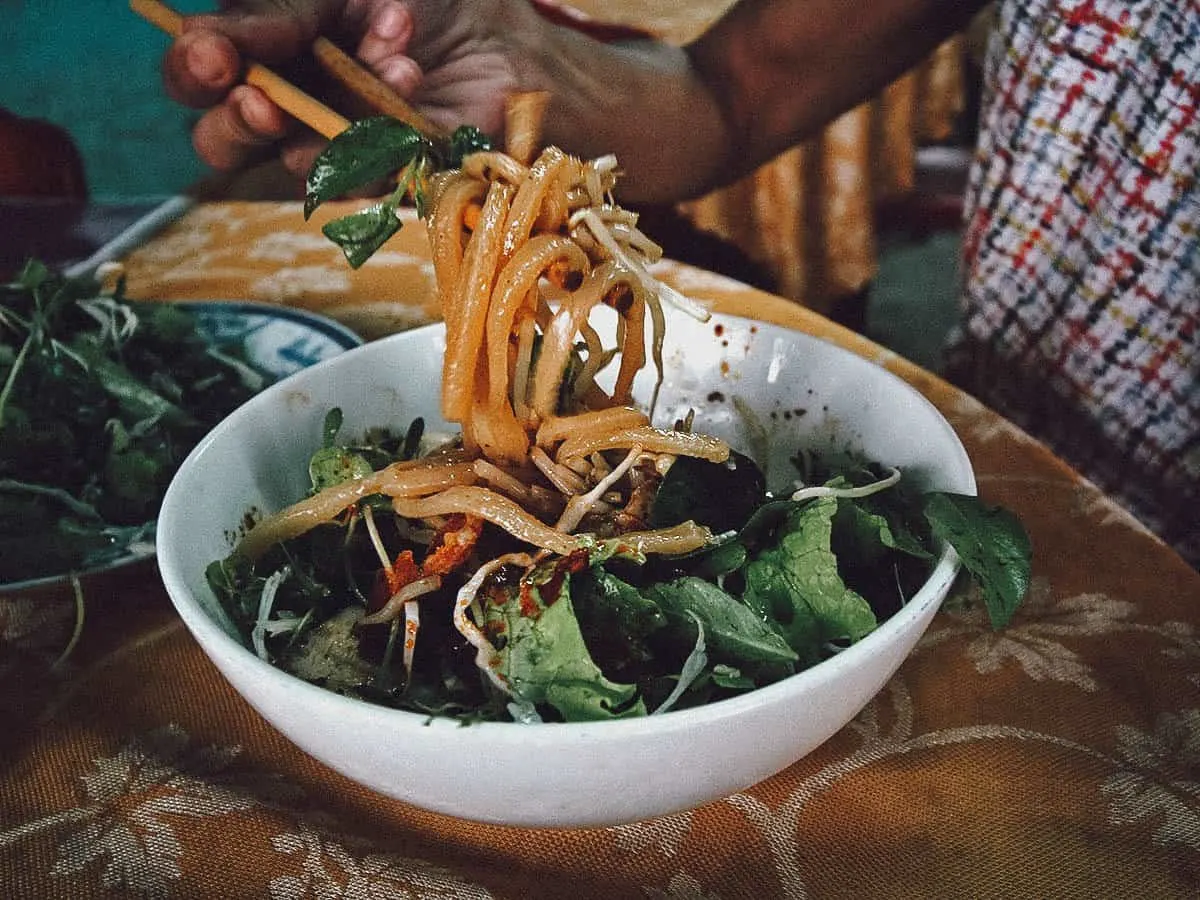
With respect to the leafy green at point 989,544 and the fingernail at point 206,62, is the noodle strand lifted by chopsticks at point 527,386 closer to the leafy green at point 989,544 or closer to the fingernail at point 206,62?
the leafy green at point 989,544

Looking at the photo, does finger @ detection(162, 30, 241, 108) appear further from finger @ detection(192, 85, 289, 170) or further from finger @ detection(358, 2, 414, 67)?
finger @ detection(358, 2, 414, 67)

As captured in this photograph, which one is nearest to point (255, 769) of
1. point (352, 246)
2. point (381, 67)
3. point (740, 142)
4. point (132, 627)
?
point (132, 627)

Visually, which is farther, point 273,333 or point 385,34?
point 385,34

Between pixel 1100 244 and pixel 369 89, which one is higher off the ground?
pixel 369 89

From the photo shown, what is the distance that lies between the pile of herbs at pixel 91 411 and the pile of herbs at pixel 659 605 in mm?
167

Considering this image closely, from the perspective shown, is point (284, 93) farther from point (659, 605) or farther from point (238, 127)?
point (659, 605)

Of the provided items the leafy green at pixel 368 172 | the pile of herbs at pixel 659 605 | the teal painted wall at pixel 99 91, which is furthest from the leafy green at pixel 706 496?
the teal painted wall at pixel 99 91

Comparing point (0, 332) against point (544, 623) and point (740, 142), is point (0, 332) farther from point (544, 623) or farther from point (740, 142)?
point (740, 142)

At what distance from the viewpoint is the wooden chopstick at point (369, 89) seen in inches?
22.1

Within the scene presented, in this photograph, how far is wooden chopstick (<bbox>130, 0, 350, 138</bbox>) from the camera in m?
0.55

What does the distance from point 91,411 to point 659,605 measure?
1.87ft

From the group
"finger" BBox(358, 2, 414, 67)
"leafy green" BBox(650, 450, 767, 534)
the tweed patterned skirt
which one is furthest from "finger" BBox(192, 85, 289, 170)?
the tweed patterned skirt

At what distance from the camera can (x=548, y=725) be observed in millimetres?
343

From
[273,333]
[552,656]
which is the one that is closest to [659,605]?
[552,656]
